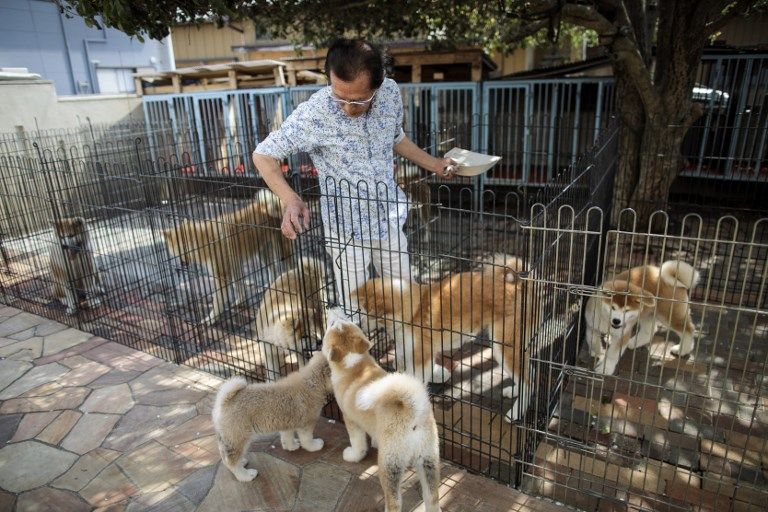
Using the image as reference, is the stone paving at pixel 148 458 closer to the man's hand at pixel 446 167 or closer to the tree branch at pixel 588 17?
the man's hand at pixel 446 167

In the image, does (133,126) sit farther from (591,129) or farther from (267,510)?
(267,510)


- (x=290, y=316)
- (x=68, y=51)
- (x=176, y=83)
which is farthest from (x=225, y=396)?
(x=68, y=51)

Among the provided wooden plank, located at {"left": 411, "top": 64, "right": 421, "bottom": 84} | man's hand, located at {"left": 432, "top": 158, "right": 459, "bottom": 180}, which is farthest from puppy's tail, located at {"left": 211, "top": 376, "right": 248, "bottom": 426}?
wooden plank, located at {"left": 411, "top": 64, "right": 421, "bottom": 84}

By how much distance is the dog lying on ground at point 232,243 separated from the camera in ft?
16.8

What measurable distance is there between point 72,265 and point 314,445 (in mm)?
3759

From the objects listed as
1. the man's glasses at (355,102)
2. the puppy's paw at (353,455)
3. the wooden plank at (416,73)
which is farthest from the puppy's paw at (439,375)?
the wooden plank at (416,73)

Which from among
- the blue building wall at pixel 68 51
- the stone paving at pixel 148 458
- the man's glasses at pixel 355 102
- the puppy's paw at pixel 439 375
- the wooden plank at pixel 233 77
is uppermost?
the blue building wall at pixel 68 51

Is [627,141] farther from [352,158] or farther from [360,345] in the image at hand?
[360,345]

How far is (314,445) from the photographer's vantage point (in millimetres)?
3355

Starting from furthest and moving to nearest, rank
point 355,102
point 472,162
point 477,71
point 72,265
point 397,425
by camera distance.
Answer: point 477,71
point 72,265
point 472,162
point 355,102
point 397,425

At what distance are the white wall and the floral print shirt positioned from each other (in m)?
8.19

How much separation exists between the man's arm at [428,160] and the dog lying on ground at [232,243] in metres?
2.00

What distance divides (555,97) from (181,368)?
6.72 meters

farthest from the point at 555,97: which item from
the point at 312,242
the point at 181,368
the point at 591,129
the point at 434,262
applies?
the point at 181,368
